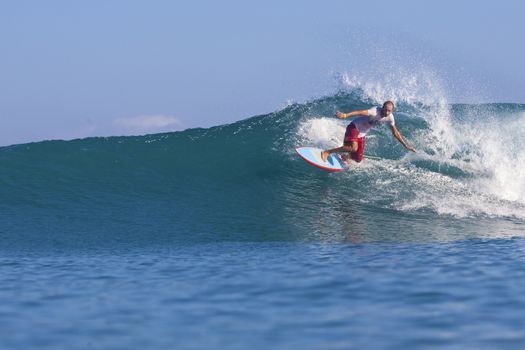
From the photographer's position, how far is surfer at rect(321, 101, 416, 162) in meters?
13.4

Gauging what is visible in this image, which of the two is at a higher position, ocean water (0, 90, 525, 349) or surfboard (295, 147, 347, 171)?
surfboard (295, 147, 347, 171)

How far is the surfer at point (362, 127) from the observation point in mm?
13380

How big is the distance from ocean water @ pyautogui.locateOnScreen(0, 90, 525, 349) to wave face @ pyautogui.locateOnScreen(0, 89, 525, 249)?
0.06 metres

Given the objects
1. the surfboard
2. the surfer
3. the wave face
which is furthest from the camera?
the surfboard

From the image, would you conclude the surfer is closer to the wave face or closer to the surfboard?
the surfboard

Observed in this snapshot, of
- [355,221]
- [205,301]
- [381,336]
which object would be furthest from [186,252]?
[381,336]

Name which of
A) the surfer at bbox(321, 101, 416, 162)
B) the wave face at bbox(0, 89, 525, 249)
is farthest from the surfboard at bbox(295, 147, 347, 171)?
the wave face at bbox(0, 89, 525, 249)

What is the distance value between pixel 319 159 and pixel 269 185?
1253mm

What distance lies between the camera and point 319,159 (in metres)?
14.7

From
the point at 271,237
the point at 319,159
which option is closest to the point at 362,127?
the point at 319,159

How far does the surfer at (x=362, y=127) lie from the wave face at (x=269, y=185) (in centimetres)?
71

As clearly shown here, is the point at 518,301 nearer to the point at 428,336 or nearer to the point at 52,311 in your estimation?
the point at 428,336

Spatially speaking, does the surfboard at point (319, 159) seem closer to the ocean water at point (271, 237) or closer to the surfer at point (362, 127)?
the surfer at point (362, 127)

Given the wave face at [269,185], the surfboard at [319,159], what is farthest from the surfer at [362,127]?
the wave face at [269,185]
